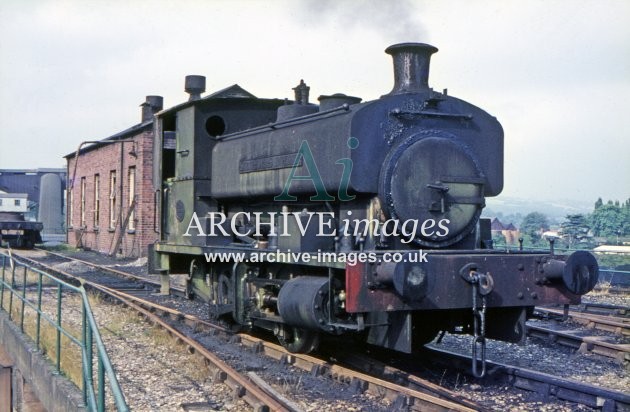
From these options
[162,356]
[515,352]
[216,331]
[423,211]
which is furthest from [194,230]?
[515,352]

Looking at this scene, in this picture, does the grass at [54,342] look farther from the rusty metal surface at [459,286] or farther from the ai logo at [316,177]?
the ai logo at [316,177]

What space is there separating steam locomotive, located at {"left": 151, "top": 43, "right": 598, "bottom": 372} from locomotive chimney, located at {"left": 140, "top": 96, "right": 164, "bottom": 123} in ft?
62.6

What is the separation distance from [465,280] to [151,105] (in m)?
22.6

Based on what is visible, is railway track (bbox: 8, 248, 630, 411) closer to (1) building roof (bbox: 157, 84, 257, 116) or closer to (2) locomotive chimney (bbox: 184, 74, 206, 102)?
(1) building roof (bbox: 157, 84, 257, 116)

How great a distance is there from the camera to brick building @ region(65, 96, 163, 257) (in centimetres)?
2353

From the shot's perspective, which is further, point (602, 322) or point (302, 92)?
point (602, 322)

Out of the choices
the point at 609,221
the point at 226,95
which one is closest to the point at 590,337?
the point at 226,95

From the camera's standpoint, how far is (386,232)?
6.99 metres

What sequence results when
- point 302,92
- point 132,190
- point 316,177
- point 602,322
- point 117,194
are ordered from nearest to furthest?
point 316,177 < point 302,92 < point 602,322 < point 132,190 < point 117,194

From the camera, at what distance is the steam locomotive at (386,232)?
21.0ft

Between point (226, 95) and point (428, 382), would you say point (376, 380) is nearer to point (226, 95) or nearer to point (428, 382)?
point (428, 382)

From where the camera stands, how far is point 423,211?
702 centimetres

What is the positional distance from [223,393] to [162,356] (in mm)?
1892

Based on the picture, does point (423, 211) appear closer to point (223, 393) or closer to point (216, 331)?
point (223, 393)
